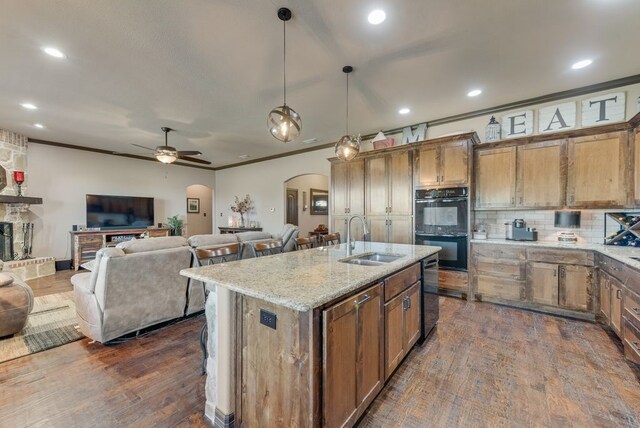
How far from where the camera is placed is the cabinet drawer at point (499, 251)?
3604 mm

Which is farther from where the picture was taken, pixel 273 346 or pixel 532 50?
pixel 532 50

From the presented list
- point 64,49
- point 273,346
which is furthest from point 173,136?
point 273,346

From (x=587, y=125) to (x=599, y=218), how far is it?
4.02 ft

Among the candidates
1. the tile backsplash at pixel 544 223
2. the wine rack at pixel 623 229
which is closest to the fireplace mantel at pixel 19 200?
the tile backsplash at pixel 544 223

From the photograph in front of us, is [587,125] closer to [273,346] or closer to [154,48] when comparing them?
[273,346]

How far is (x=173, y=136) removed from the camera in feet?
19.0

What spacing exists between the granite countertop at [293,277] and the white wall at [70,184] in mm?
6735

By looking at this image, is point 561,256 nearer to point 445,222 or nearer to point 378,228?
point 445,222

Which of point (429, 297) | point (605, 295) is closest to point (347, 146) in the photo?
point (429, 297)

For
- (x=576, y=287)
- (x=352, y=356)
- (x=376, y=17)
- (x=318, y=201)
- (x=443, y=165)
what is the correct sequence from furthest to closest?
(x=318, y=201) → (x=443, y=165) → (x=576, y=287) → (x=376, y=17) → (x=352, y=356)

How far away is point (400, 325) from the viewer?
2.15 metres

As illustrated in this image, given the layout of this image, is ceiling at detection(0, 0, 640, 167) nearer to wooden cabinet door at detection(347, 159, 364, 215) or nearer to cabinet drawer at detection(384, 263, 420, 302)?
wooden cabinet door at detection(347, 159, 364, 215)

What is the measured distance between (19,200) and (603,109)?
9.71 m

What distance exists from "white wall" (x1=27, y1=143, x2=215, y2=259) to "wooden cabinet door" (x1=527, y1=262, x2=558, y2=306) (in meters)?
8.72
